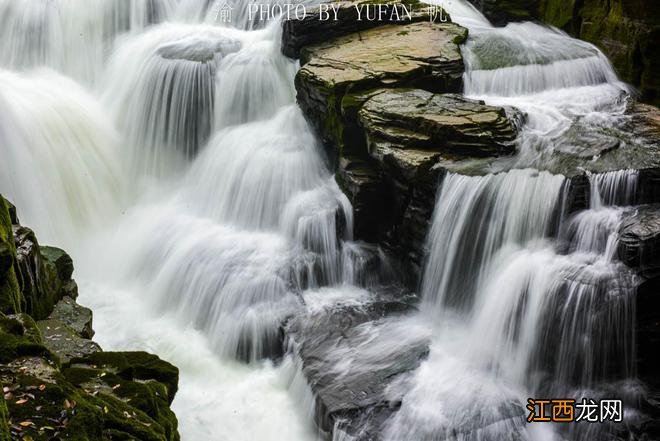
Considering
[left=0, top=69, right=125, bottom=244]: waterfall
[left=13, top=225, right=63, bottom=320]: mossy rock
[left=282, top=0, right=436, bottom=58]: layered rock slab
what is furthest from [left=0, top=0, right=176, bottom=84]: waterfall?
[left=13, top=225, right=63, bottom=320]: mossy rock

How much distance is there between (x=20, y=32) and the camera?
47.0 feet

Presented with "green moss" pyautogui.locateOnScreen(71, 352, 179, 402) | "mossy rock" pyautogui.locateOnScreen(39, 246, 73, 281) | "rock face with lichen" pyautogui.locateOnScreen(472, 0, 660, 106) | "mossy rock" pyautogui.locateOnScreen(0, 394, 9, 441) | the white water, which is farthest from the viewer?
"rock face with lichen" pyautogui.locateOnScreen(472, 0, 660, 106)

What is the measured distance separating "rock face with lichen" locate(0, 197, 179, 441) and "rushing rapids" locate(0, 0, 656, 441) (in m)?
1.90

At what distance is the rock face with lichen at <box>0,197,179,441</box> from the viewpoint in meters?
4.02

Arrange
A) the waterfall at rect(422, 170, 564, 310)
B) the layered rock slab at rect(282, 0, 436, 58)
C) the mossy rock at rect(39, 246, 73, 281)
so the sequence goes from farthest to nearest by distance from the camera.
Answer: the layered rock slab at rect(282, 0, 436, 58)
the mossy rock at rect(39, 246, 73, 281)
the waterfall at rect(422, 170, 564, 310)

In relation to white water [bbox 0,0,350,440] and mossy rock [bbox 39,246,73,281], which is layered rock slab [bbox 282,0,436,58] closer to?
white water [bbox 0,0,350,440]

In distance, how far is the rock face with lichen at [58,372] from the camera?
4.02 metres

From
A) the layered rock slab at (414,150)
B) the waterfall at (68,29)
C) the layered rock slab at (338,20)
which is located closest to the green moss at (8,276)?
the layered rock slab at (414,150)

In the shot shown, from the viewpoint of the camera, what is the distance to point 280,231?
1041 centimetres

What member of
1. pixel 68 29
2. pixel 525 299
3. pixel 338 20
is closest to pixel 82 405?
pixel 525 299

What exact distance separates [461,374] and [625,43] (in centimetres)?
725

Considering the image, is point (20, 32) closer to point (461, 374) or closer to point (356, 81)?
point (356, 81)

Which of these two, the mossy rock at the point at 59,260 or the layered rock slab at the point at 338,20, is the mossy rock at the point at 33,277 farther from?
the layered rock slab at the point at 338,20

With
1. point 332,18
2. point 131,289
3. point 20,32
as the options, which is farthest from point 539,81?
point 20,32
